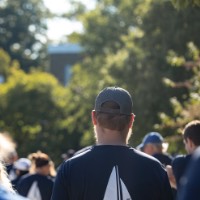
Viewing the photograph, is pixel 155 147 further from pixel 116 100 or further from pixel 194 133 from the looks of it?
pixel 116 100

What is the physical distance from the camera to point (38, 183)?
353 inches

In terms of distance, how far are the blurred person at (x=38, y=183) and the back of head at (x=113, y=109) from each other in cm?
423

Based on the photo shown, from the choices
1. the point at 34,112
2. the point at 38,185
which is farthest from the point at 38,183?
the point at 34,112

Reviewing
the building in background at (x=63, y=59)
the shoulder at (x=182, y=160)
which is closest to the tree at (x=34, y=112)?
the building in background at (x=63, y=59)

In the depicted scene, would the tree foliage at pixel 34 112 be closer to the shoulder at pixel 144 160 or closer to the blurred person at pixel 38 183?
A: the blurred person at pixel 38 183

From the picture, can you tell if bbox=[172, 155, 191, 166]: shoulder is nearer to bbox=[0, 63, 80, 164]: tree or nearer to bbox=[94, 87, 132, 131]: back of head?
bbox=[94, 87, 132, 131]: back of head

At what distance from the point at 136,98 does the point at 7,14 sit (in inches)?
1721

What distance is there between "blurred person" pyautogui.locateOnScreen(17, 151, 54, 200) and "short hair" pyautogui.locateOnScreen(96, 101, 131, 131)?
4306 mm

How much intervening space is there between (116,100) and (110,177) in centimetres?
52

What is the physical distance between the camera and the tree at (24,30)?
62950mm

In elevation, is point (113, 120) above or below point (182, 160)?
below

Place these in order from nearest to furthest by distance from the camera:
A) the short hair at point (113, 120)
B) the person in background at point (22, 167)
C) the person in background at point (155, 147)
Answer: the short hair at point (113, 120), the person in background at point (155, 147), the person in background at point (22, 167)

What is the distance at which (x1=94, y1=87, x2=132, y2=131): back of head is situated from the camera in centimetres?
457

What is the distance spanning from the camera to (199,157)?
2.72 m
